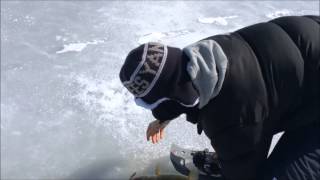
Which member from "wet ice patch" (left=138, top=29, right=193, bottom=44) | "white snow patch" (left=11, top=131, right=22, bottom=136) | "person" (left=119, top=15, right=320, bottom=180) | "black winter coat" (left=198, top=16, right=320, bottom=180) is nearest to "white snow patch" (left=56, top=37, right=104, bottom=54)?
"wet ice patch" (left=138, top=29, right=193, bottom=44)

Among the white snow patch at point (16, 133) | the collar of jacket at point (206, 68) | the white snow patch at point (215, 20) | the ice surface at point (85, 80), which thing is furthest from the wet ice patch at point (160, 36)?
the collar of jacket at point (206, 68)

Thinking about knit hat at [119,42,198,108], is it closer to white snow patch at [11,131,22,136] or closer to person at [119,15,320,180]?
person at [119,15,320,180]

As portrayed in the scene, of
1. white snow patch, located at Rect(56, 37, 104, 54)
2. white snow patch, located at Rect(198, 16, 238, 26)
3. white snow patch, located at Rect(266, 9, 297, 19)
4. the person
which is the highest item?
the person

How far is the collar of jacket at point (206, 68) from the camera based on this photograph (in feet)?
3.76

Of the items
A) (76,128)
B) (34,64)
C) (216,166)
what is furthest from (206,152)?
(34,64)

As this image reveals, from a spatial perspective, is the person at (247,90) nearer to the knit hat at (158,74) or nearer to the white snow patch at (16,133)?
the knit hat at (158,74)

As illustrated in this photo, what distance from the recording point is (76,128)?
183 centimetres

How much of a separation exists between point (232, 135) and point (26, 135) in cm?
84

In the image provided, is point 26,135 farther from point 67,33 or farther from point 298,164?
point 298,164

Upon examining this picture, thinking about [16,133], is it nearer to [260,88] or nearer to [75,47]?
[75,47]

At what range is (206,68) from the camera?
115cm

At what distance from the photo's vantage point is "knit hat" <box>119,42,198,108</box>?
112 centimetres

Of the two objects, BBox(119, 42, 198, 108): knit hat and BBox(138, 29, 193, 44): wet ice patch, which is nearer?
BBox(119, 42, 198, 108): knit hat

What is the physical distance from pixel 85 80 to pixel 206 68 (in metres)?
0.99
